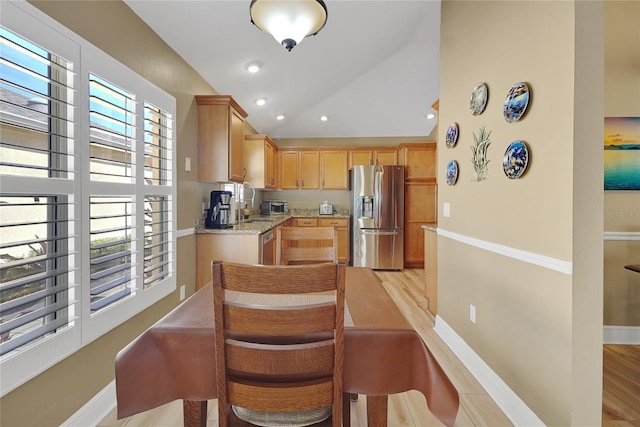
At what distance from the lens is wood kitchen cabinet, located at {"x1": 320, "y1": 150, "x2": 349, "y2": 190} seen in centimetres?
564

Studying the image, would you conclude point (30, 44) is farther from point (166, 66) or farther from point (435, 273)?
point (435, 273)

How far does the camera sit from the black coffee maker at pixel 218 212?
2.96 metres

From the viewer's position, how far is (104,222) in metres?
1.68

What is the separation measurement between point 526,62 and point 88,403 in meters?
2.90

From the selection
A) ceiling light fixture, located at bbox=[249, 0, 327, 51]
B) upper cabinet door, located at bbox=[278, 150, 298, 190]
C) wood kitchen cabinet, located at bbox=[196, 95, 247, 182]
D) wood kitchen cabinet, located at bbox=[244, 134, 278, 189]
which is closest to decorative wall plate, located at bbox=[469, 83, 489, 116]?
ceiling light fixture, located at bbox=[249, 0, 327, 51]

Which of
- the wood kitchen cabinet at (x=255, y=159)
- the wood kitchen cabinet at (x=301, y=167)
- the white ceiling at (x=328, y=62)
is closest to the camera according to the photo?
the white ceiling at (x=328, y=62)

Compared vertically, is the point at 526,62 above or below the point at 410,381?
above

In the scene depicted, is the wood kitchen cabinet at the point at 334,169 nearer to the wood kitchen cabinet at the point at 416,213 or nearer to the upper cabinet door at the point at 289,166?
the upper cabinet door at the point at 289,166

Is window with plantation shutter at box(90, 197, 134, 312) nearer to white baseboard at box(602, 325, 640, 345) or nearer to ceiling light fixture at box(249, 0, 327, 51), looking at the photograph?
ceiling light fixture at box(249, 0, 327, 51)

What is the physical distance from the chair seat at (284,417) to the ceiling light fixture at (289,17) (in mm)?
1688

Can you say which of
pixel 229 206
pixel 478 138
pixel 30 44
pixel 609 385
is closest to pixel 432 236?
pixel 478 138

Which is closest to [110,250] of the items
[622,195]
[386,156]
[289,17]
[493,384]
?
[289,17]

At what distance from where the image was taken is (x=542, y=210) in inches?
55.6

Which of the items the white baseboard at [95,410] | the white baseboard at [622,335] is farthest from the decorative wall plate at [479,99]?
the white baseboard at [95,410]
